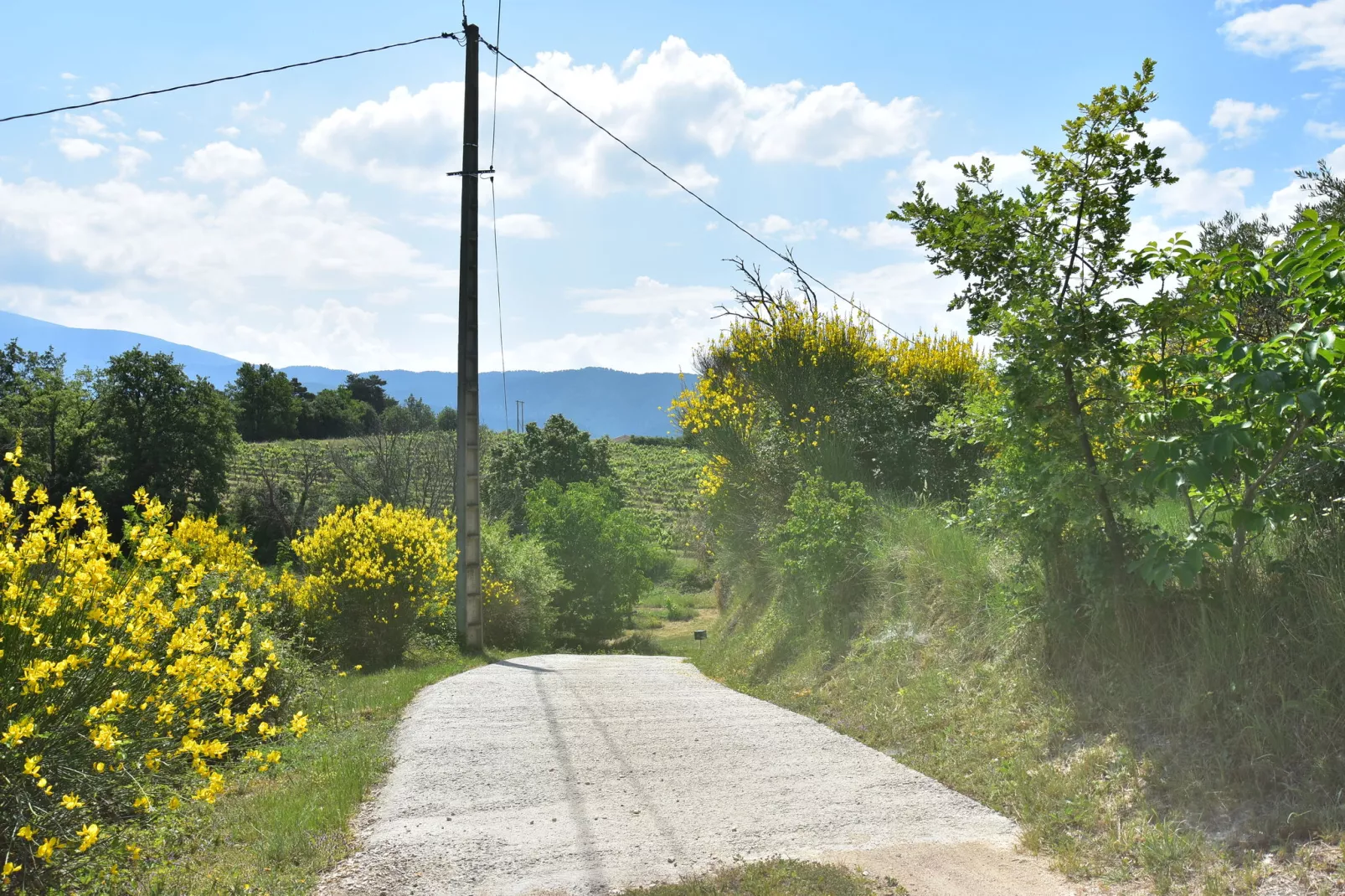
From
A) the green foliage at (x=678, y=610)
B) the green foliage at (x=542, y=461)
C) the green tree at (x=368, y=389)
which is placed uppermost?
the green tree at (x=368, y=389)

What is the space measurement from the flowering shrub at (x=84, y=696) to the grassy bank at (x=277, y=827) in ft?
0.66

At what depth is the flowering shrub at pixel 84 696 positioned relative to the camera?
12.7ft

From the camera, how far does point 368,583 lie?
44.7 ft

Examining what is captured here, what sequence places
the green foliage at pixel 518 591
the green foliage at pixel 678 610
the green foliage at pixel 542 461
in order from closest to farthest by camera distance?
A: the green foliage at pixel 518 591 < the green foliage at pixel 678 610 < the green foliage at pixel 542 461

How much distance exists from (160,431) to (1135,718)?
42.9 metres

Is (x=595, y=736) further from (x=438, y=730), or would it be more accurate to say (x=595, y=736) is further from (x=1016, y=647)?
(x=1016, y=647)

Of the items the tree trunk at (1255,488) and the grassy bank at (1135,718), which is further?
the tree trunk at (1255,488)

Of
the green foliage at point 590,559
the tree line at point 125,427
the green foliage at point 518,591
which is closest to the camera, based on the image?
the green foliage at point 518,591

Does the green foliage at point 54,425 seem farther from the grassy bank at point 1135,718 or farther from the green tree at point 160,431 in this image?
the grassy bank at point 1135,718

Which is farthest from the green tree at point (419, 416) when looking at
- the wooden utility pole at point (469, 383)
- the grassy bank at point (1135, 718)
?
the grassy bank at point (1135, 718)

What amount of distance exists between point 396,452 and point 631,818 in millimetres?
36970

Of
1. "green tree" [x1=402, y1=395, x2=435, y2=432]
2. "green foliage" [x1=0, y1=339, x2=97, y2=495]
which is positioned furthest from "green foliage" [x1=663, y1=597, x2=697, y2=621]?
"green foliage" [x1=0, y1=339, x2=97, y2=495]

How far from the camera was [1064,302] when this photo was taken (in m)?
5.97

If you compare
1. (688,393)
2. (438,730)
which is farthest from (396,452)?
(438,730)
